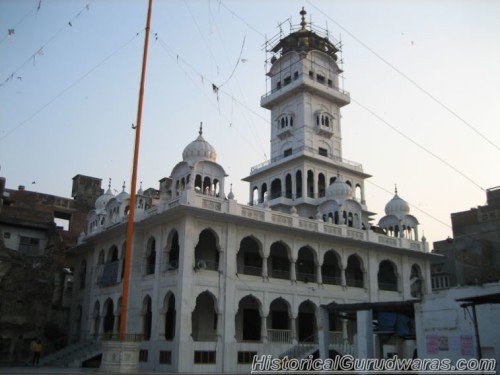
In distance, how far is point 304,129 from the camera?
4266cm

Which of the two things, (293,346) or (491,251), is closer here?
(293,346)

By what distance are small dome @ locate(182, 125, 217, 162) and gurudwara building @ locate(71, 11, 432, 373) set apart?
0.08 m

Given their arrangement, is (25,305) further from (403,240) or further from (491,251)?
(491,251)

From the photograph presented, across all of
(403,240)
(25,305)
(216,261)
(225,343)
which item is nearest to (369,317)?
(225,343)

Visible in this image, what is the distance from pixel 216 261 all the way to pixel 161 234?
12.1 ft

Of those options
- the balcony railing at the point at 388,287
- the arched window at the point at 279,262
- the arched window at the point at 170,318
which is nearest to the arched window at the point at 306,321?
the arched window at the point at 279,262

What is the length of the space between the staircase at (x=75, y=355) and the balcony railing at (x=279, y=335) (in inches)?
384

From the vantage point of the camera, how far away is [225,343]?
27266 millimetres

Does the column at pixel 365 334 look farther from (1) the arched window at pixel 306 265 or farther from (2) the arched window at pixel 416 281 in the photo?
(2) the arched window at pixel 416 281

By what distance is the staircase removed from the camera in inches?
1138

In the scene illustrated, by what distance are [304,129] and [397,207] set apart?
9.82 metres

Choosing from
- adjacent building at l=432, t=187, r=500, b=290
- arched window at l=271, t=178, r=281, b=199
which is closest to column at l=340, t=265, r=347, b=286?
arched window at l=271, t=178, r=281, b=199

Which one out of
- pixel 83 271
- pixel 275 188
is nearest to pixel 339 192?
pixel 275 188

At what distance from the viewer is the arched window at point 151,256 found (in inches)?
1229
